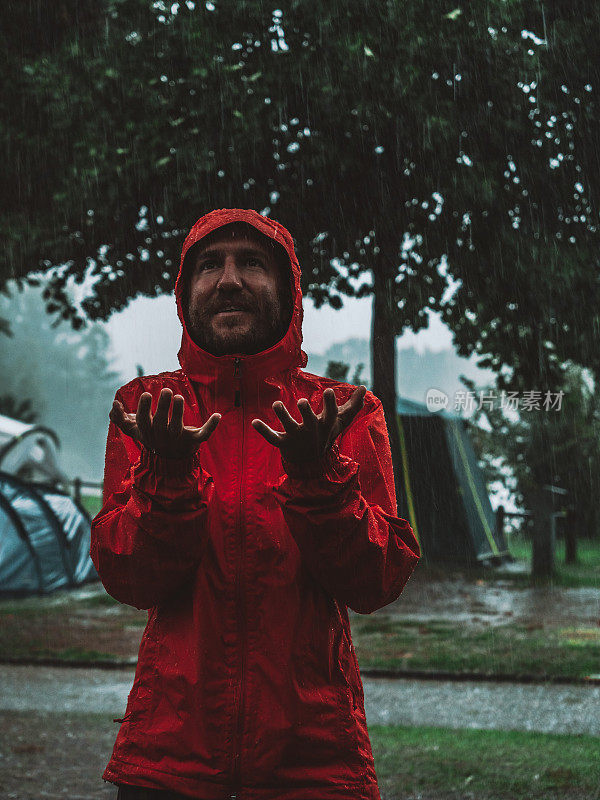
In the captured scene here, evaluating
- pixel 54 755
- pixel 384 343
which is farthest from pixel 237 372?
pixel 384 343

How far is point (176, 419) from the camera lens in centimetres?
176

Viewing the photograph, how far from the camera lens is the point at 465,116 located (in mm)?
10766

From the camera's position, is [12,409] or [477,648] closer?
[477,648]

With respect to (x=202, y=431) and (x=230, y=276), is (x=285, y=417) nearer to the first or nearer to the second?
(x=202, y=431)

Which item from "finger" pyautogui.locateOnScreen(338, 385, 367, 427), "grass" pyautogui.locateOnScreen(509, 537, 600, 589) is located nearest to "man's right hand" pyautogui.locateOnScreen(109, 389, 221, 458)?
"finger" pyautogui.locateOnScreen(338, 385, 367, 427)

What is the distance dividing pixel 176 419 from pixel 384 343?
1149 centimetres

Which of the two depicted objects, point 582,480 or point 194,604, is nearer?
point 194,604

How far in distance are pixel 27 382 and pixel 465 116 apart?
8375cm

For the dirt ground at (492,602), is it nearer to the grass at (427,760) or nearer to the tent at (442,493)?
the tent at (442,493)

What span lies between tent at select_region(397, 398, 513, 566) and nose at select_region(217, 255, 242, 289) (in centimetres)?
1297

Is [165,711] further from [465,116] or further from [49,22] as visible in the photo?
[49,22]

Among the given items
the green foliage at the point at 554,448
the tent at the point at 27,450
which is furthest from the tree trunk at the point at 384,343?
the tent at the point at 27,450

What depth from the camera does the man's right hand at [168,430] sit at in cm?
175

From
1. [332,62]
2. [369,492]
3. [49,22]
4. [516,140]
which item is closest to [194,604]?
[369,492]
